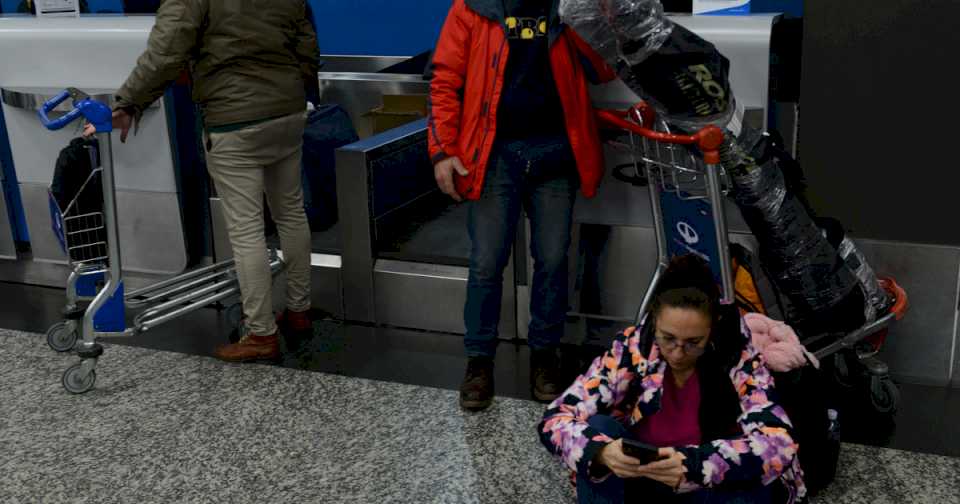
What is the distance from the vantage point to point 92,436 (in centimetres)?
→ 321

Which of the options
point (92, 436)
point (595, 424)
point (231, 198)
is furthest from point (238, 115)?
point (595, 424)

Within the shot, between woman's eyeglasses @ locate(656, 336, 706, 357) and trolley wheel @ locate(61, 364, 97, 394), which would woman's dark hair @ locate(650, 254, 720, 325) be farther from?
trolley wheel @ locate(61, 364, 97, 394)

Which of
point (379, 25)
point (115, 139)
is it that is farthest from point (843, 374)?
point (379, 25)

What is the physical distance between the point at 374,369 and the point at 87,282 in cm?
104

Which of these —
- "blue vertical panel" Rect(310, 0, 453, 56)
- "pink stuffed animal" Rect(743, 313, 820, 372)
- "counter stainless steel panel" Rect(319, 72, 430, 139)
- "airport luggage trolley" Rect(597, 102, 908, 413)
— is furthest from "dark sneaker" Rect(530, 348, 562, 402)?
"blue vertical panel" Rect(310, 0, 453, 56)

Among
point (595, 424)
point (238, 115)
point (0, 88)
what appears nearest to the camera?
point (595, 424)

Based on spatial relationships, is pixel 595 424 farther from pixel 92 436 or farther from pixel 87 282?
pixel 87 282

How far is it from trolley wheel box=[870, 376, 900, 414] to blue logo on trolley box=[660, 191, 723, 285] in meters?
0.64

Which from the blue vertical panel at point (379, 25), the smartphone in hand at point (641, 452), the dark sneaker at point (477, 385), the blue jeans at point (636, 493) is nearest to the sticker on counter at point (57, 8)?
the blue vertical panel at point (379, 25)

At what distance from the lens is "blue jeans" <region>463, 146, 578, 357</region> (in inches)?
125

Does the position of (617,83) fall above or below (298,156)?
above

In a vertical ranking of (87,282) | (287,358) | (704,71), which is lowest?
(287,358)

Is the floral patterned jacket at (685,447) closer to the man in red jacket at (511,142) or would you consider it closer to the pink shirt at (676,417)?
the pink shirt at (676,417)

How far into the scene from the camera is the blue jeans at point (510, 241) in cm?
318
